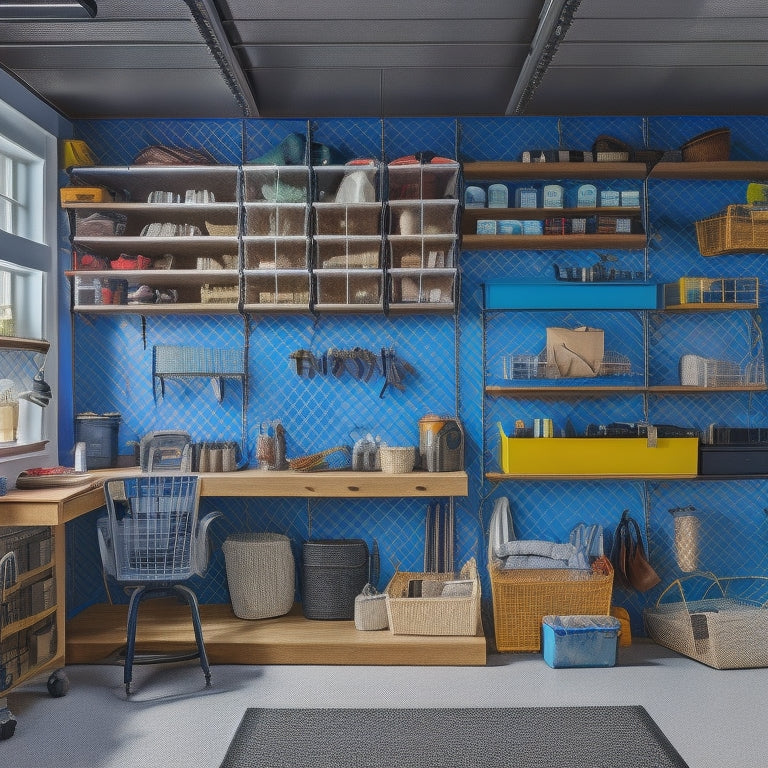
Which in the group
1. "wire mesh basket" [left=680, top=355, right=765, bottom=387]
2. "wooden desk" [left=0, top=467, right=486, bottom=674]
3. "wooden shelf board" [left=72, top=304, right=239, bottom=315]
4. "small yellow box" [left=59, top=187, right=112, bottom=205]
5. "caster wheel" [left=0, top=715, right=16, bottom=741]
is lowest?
"caster wheel" [left=0, top=715, right=16, bottom=741]

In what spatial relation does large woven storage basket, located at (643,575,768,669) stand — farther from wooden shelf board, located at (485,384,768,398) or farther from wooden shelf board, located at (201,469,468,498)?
wooden shelf board, located at (201,469,468,498)

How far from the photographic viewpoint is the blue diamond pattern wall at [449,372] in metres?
5.63

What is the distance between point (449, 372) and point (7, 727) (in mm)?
3354

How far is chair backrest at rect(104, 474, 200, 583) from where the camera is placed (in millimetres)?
4410

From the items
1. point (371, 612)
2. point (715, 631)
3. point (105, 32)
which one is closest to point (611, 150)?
point (715, 631)

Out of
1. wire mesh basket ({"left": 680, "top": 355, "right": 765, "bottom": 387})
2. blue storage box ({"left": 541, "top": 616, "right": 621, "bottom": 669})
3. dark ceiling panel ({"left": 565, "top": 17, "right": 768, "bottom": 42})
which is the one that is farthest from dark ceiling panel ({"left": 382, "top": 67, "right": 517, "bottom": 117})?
blue storage box ({"left": 541, "top": 616, "right": 621, "bottom": 669})

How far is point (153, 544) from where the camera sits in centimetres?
447

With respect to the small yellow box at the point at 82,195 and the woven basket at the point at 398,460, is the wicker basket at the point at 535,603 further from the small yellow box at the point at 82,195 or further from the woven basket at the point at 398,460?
the small yellow box at the point at 82,195

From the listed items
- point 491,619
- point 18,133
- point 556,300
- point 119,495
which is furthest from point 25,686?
point 556,300

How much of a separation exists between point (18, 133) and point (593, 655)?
475 cm

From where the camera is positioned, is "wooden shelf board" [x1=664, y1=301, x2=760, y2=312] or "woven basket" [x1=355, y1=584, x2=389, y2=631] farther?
"wooden shelf board" [x1=664, y1=301, x2=760, y2=312]

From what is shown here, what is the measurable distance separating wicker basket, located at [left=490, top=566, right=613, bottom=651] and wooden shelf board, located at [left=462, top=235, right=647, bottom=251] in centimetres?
218

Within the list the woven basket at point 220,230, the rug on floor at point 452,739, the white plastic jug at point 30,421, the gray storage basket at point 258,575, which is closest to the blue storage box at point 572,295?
the woven basket at point 220,230

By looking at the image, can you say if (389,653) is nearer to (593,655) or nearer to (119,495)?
(593,655)
